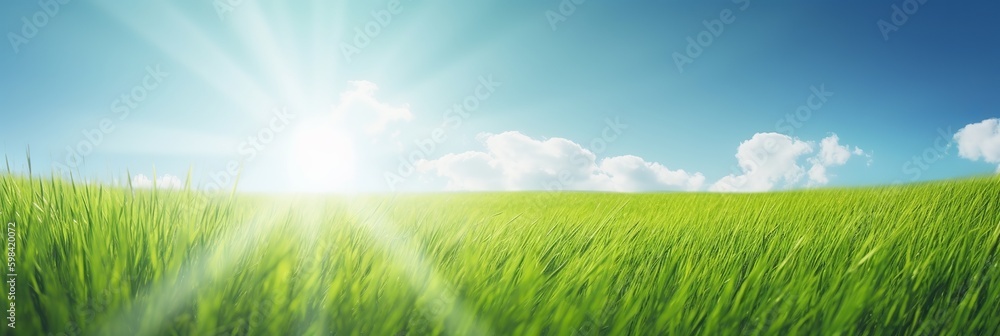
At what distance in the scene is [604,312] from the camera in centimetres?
134

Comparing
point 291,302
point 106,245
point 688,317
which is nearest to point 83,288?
point 106,245

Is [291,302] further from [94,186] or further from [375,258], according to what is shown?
[94,186]

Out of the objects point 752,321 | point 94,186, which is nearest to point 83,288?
point 94,186

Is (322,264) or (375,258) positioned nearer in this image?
(322,264)

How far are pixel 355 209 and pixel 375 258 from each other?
669 millimetres

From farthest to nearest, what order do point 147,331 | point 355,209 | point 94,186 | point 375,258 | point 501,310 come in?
1. point 355,209
2. point 94,186
3. point 375,258
4. point 501,310
5. point 147,331

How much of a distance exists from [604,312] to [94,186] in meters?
1.72

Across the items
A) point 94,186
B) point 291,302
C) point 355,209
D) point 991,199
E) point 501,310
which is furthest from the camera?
point 991,199

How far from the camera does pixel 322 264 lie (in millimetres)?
1320

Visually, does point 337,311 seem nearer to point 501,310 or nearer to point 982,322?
point 501,310

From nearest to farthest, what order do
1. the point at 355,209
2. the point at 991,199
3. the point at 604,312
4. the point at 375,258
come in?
the point at 604,312 < the point at 375,258 < the point at 355,209 < the point at 991,199

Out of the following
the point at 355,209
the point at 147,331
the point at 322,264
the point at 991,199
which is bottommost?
the point at 147,331

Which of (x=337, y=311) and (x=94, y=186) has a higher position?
(x=94, y=186)

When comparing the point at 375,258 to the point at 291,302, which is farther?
the point at 375,258
